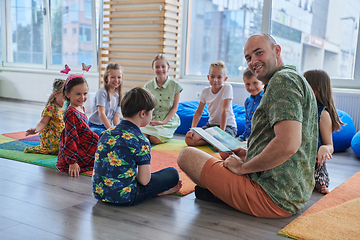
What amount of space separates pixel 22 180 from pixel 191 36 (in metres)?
4.03

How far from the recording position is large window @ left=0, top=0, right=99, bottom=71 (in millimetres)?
6348

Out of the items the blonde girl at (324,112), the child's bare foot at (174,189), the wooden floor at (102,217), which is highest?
the blonde girl at (324,112)

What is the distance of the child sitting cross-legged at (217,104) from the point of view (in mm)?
3143

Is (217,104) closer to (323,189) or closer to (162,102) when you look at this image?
(162,102)

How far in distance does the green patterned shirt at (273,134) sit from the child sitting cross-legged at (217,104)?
1616 millimetres

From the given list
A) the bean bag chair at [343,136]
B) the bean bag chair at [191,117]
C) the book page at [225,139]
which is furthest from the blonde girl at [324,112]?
the bean bag chair at [191,117]

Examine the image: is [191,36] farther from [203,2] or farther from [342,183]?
[342,183]

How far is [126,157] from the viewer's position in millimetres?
1590

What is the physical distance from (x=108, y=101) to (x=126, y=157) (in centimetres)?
162

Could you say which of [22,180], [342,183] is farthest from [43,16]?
[342,183]

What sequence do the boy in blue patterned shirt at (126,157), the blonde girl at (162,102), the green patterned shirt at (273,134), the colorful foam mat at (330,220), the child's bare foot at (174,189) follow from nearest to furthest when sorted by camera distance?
the green patterned shirt at (273,134) → the colorful foam mat at (330,220) → the boy in blue patterned shirt at (126,157) → the child's bare foot at (174,189) → the blonde girl at (162,102)

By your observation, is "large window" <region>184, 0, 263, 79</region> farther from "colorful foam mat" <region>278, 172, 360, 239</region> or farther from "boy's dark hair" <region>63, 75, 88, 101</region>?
"colorful foam mat" <region>278, 172, 360, 239</region>

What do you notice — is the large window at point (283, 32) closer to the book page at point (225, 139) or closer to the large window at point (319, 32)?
the large window at point (319, 32)

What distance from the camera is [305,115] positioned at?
1396 mm
